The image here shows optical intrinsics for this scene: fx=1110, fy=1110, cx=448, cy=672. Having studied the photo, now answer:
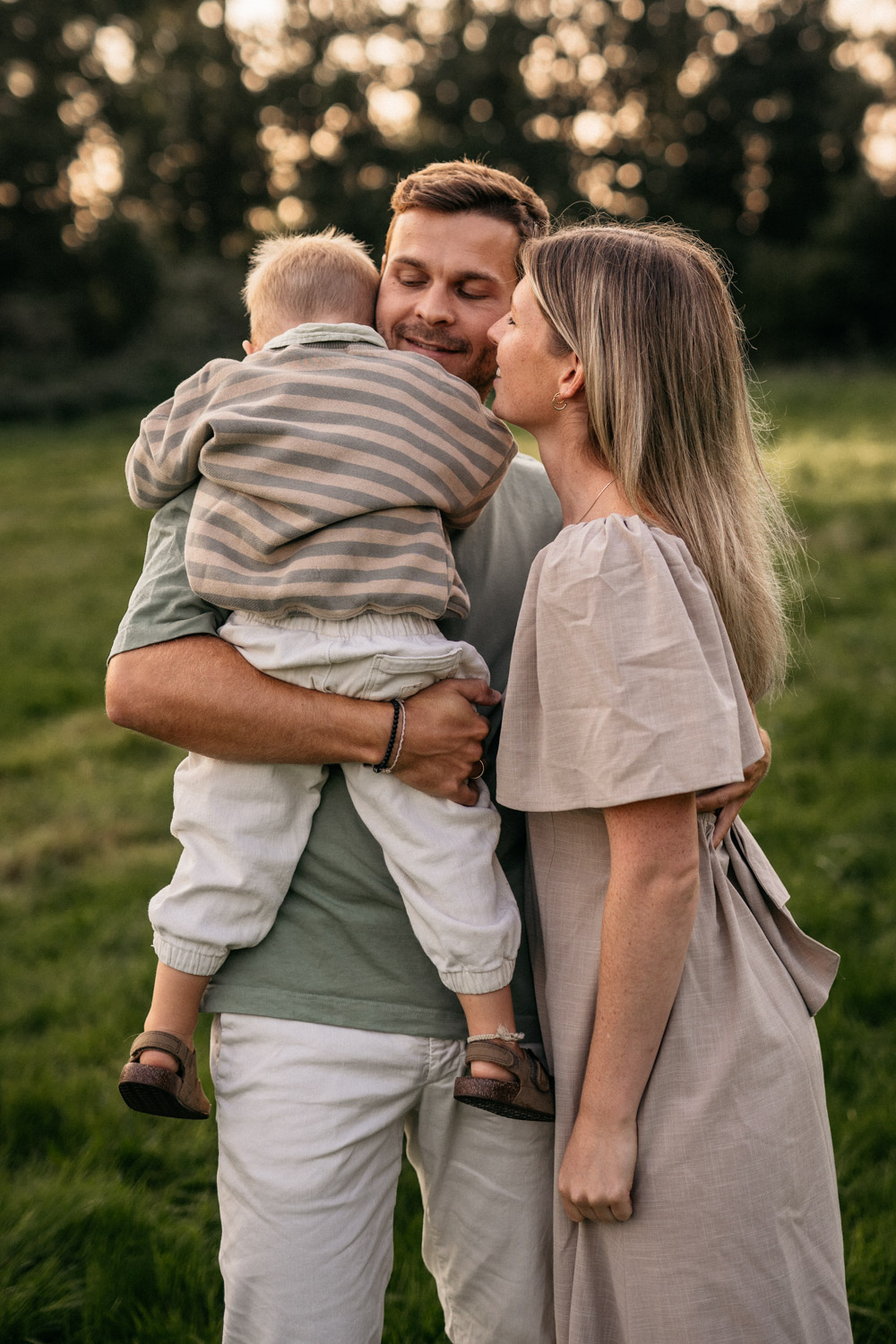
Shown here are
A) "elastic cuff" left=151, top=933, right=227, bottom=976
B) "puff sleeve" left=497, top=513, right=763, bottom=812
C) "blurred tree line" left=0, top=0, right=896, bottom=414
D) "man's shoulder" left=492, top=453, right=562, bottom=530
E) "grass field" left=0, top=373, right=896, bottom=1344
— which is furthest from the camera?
"blurred tree line" left=0, top=0, right=896, bottom=414

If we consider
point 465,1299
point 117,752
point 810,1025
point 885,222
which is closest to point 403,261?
point 810,1025

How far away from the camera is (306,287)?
216 cm

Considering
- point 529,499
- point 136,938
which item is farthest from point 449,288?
point 136,938

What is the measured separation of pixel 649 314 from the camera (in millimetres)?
1711

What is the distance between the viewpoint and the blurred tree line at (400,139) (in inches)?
988

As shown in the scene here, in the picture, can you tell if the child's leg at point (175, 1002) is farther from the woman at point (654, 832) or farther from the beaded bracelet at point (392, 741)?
the woman at point (654, 832)

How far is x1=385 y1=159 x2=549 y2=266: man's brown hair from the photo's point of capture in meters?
2.41

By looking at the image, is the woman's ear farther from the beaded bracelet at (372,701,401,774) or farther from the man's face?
the man's face

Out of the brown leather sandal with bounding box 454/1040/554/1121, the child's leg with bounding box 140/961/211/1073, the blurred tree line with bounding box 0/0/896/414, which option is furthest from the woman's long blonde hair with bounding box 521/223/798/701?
the blurred tree line with bounding box 0/0/896/414

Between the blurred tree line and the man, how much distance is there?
22.8 m

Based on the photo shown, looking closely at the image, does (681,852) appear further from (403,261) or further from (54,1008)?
(54,1008)

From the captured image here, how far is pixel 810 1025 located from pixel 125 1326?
1668 millimetres

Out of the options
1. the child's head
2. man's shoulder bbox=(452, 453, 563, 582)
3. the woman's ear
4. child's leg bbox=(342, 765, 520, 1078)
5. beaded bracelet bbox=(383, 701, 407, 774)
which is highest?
the child's head

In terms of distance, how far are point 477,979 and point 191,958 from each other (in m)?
0.47
